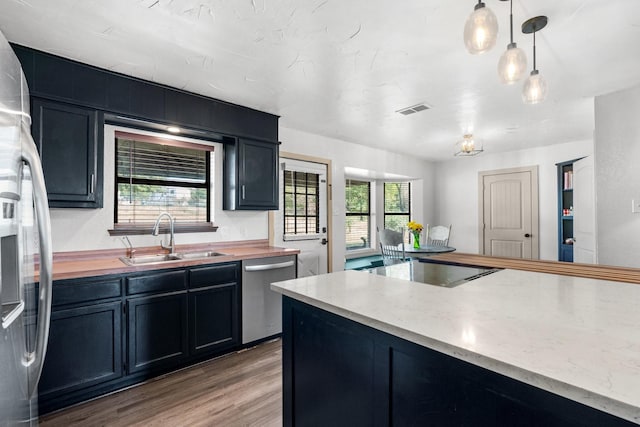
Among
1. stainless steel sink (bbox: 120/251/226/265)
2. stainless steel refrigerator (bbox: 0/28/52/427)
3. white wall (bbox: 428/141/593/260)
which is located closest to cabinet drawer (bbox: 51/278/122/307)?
stainless steel sink (bbox: 120/251/226/265)

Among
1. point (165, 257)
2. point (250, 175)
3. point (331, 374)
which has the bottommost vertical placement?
point (331, 374)

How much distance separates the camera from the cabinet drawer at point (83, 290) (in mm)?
1931

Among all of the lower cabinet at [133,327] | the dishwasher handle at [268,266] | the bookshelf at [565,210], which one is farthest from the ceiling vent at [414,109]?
the bookshelf at [565,210]

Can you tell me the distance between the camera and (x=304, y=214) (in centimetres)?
409

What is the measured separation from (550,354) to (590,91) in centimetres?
310

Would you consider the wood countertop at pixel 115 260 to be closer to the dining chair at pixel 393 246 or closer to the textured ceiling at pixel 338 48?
the textured ceiling at pixel 338 48

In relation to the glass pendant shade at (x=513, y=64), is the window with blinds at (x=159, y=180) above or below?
below

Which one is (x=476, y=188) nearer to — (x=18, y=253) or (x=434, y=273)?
(x=434, y=273)

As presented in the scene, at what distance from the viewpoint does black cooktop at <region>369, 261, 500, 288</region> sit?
1.50m

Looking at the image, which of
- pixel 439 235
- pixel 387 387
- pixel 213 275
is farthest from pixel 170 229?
pixel 439 235

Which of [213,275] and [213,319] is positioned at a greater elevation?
[213,275]

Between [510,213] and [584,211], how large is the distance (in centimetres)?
163

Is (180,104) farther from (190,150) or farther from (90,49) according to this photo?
(90,49)

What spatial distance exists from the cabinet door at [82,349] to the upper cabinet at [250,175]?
4.65 ft
